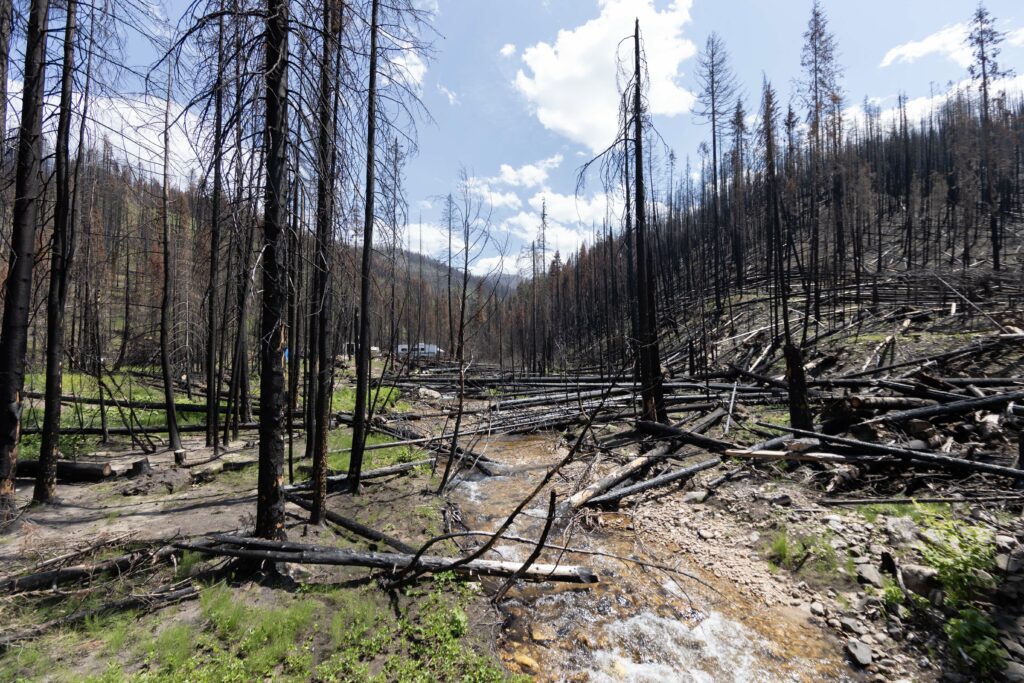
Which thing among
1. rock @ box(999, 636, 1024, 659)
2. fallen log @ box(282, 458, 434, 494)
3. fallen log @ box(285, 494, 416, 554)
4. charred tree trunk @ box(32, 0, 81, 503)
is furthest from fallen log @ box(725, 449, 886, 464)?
charred tree trunk @ box(32, 0, 81, 503)

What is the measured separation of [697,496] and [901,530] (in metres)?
2.55

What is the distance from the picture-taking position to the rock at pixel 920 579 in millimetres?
4039


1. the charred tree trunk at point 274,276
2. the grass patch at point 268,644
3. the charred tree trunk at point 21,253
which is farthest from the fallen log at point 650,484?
the charred tree trunk at point 21,253

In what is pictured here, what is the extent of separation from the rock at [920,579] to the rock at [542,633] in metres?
3.60

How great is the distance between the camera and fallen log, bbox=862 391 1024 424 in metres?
6.61

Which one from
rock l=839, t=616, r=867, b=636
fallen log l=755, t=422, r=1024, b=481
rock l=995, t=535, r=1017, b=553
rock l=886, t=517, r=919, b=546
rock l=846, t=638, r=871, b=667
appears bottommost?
rock l=846, t=638, r=871, b=667

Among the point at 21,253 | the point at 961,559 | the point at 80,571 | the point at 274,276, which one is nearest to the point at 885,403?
the point at 961,559

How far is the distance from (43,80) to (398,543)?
7367 millimetres

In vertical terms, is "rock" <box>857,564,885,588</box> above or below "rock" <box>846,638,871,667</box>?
above

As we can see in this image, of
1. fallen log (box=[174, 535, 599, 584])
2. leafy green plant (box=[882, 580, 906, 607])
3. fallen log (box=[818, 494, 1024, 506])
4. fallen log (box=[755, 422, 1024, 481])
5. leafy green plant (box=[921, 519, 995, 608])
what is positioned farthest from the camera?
fallen log (box=[755, 422, 1024, 481])

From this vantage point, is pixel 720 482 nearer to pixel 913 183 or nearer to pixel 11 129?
pixel 11 129

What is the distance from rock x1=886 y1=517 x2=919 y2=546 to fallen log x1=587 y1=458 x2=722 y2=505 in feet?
9.08

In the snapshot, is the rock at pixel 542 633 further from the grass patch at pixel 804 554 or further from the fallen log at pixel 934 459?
the fallen log at pixel 934 459

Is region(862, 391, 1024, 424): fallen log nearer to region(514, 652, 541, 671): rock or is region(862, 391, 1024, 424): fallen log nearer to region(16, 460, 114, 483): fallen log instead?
region(514, 652, 541, 671): rock
